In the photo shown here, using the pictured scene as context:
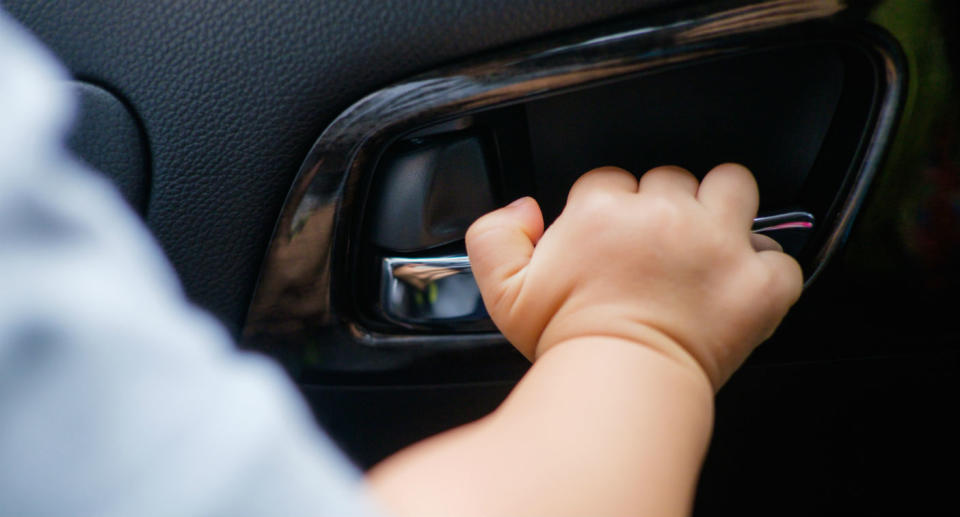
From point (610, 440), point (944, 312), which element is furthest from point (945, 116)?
point (610, 440)

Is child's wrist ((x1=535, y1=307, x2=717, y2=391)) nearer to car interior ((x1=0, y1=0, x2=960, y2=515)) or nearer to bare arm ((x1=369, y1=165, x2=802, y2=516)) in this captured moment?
bare arm ((x1=369, y1=165, x2=802, y2=516))

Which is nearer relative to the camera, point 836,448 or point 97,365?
point 97,365

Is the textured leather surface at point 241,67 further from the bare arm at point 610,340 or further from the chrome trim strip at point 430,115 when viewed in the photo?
the bare arm at point 610,340

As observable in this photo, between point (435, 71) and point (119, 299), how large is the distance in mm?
218

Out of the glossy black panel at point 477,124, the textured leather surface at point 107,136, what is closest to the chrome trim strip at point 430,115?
the glossy black panel at point 477,124

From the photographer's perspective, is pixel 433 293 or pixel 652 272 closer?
pixel 652 272

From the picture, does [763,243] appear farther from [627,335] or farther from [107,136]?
[107,136]

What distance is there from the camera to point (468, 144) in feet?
1.55

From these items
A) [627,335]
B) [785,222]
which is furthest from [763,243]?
[627,335]

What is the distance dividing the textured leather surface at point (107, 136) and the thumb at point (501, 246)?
0.74 ft

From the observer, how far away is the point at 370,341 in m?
0.52

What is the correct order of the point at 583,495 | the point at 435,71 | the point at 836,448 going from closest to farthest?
the point at 583,495, the point at 435,71, the point at 836,448

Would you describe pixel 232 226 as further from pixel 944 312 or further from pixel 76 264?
pixel 944 312

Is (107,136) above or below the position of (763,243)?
above
